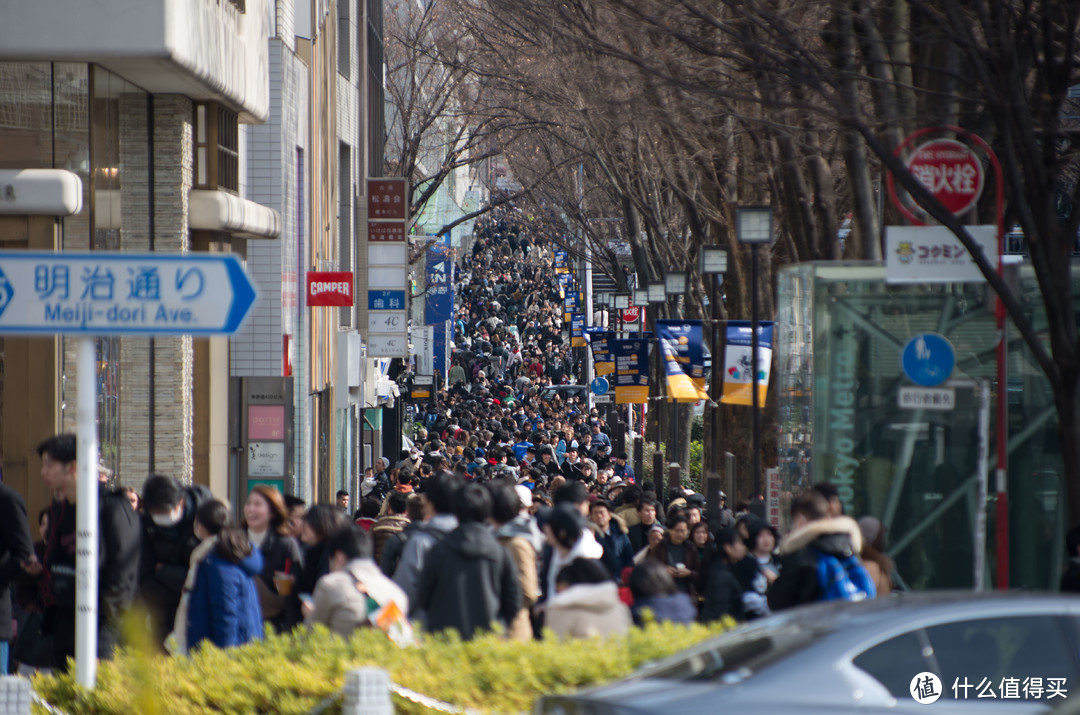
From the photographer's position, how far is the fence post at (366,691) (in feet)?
18.5

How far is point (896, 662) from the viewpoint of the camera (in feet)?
16.1

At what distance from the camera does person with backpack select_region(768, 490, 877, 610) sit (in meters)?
7.18

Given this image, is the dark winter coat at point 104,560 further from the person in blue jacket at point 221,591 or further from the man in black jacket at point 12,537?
the person in blue jacket at point 221,591

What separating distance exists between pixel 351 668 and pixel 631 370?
2192cm

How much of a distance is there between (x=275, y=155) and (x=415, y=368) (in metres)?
24.1

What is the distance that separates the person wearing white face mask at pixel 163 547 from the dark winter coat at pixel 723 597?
3.16 meters

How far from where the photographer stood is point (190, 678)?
630cm

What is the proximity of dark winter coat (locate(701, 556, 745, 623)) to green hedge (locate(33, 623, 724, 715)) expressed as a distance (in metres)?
1.96

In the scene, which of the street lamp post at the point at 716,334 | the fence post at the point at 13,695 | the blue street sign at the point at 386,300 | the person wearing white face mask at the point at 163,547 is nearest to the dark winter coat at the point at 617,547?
the person wearing white face mask at the point at 163,547

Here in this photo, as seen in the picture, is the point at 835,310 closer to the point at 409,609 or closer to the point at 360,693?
the point at 409,609

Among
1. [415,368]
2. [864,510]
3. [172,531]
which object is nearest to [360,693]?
[172,531]

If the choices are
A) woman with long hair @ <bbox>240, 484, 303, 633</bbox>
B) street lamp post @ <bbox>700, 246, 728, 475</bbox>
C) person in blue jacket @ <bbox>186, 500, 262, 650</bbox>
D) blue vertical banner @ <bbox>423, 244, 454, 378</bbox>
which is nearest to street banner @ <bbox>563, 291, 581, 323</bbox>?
blue vertical banner @ <bbox>423, 244, 454, 378</bbox>

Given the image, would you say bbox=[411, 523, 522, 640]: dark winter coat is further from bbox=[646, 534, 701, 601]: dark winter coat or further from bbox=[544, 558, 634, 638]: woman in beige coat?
bbox=[646, 534, 701, 601]: dark winter coat

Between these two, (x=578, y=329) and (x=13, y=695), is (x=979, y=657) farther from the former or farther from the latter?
(x=578, y=329)
